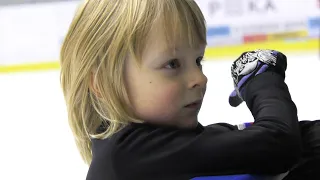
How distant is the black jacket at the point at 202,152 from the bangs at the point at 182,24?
0.14m

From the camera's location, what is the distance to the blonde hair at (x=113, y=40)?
2.64ft

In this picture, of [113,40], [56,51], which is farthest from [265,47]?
[113,40]

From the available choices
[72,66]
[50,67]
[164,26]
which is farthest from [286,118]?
[50,67]

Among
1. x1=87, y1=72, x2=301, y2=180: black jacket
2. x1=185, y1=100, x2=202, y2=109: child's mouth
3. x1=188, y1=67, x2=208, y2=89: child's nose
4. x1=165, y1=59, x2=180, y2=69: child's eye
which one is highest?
x1=165, y1=59, x2=180, y2=69: child's eye

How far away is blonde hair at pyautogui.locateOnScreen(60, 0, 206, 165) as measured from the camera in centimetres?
80

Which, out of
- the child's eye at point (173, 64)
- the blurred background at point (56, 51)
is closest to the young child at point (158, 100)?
the child's eye at point (173, 64)

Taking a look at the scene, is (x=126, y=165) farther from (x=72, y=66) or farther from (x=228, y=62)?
(x=228, y=62)

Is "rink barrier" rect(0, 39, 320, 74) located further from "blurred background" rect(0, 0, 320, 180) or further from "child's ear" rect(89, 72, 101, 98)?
"child's ear" rect(89, 72, 101, 98)

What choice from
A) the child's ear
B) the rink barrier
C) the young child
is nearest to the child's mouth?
the young child

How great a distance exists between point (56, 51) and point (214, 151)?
6.65 ft

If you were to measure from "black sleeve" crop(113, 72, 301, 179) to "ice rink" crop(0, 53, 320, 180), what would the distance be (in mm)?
817

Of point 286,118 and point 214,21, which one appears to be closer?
point 286,118

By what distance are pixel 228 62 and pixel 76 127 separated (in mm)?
1634

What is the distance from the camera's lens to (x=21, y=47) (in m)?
2.69
